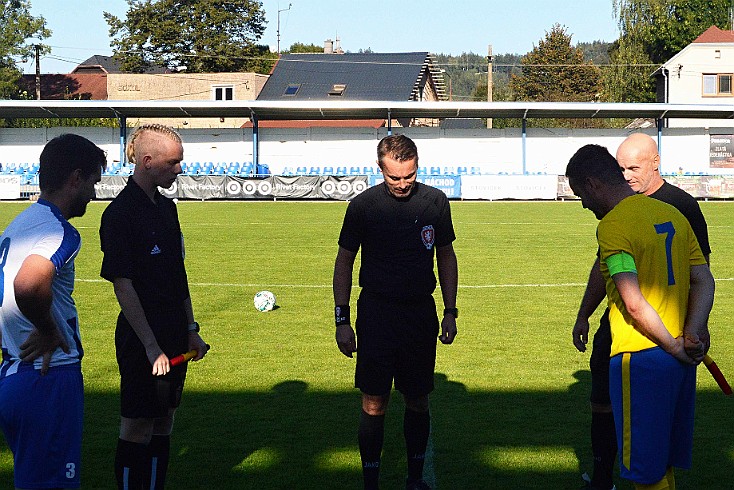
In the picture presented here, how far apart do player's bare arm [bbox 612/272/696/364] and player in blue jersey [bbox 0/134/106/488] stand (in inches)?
89.8

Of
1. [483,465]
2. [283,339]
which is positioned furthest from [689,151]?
[483,465]

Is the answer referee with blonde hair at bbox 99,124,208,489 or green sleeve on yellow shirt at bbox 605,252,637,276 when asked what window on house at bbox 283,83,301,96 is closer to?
referee with blonde hair at bbox 99,124,208,489

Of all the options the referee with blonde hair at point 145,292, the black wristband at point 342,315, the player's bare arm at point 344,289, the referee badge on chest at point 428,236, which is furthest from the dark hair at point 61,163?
the referee badge on chest at point 428,236

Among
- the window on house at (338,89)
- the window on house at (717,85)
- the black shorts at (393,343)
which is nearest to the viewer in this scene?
the black shorts at (393,343)

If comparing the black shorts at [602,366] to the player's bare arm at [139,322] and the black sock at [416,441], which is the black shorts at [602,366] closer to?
the black sock at [416,441]

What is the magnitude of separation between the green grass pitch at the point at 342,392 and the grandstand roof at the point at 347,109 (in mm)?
28658

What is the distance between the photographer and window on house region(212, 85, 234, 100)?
220 feet

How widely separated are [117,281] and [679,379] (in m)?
2.66

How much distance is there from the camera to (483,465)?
5.68 m

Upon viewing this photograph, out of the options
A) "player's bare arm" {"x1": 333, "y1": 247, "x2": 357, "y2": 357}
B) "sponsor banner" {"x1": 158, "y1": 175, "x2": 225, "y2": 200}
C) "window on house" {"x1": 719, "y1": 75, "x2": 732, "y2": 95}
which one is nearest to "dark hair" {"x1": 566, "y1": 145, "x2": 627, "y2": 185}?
"player's bare arm" {"x1": 333, "y1": 247, "x2": 357, "y2": 357}

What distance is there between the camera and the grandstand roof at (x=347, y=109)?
43406mm

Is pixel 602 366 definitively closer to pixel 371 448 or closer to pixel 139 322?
pixel 371 448

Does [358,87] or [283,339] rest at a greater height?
[358,87]

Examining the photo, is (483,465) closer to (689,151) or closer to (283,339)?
(283,339)
